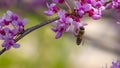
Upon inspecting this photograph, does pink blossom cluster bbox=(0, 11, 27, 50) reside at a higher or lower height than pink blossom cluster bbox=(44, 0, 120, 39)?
lower

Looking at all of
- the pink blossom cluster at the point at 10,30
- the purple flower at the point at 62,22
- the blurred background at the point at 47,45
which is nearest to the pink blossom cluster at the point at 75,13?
the purple flower at the point at 62,22

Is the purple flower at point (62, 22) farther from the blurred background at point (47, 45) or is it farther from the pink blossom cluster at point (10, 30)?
the blurred background at point (47, 45)

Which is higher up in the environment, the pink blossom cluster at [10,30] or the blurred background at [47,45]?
the pink blossom cluster at [10,30]

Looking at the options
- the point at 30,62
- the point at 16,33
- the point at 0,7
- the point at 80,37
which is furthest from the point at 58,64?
the point at 16,33

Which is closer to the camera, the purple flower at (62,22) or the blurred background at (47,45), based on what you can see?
the purple flower at (62,22)

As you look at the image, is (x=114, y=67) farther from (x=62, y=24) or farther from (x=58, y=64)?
(x=58, y=64)

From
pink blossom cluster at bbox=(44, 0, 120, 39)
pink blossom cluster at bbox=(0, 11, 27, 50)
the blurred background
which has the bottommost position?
the blurred background

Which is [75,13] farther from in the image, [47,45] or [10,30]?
[47,45]

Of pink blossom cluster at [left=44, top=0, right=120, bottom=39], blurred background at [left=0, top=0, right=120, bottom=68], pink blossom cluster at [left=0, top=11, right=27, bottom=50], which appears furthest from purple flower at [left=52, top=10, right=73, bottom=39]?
blurred background at [left=0, top=0, right=120, bottom=68]

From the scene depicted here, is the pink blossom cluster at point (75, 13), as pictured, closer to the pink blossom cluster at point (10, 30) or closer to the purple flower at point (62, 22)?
the purple flower at point (62, 22)

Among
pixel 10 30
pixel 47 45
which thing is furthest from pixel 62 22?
pixel 47 45

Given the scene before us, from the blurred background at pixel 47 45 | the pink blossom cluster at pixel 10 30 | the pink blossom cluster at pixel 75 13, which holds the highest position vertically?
the pink blossom cluster at pixel 75 13

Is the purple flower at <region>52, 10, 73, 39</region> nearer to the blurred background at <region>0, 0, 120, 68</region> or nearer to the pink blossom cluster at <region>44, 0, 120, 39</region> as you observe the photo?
the pink blossom cluster at <region>44, 0, 120, 39</region>
